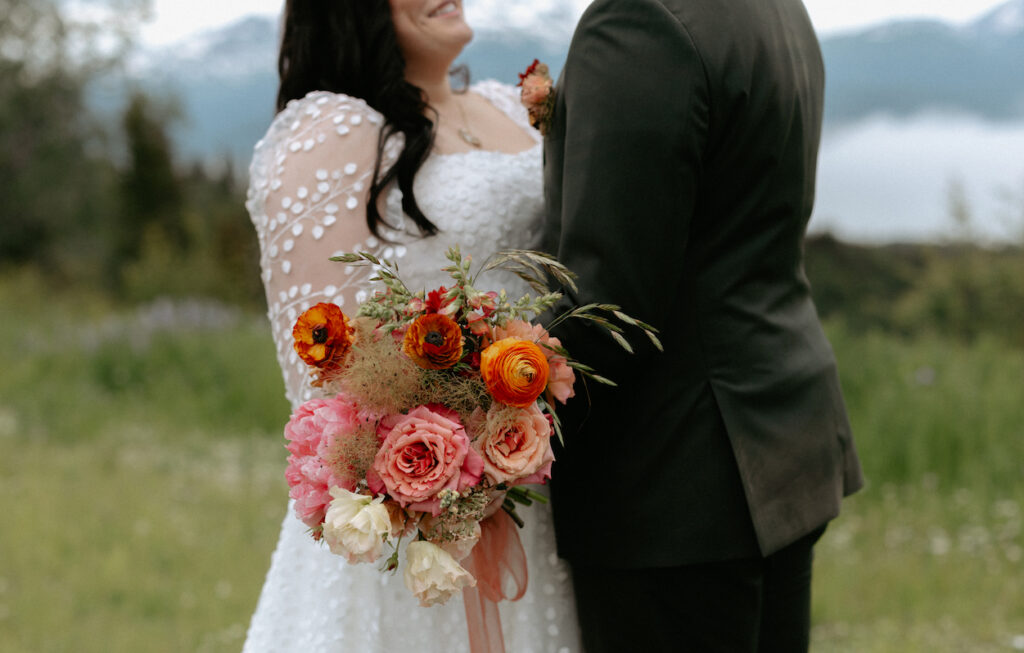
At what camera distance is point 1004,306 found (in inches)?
326

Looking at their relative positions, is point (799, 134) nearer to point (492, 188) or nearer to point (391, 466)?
point (492, 188)

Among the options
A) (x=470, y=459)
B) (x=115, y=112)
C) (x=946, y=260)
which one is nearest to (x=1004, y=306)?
(x=946, y=260)

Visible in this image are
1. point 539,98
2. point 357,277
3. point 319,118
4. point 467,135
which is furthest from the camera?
point 467,135

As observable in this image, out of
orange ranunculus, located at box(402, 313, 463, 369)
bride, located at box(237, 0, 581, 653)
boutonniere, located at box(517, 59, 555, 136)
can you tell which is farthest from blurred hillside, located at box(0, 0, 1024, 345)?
orange ranunculus, located at box(402, 313, 463, 369)

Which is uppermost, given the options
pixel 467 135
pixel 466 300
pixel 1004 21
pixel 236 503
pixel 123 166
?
pixel 466 300

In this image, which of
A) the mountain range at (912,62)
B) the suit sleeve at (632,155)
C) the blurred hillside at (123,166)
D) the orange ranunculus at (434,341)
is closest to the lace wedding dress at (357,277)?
the suit sleeve at (632,155)

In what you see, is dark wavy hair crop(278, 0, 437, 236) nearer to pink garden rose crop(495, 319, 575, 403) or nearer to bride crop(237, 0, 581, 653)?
bride crop(237, 0, 581, 653)

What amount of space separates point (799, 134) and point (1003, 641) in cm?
307

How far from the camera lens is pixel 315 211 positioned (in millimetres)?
Result: 2014

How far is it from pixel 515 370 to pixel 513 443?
0.14 metres

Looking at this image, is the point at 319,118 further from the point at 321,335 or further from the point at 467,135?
the point at 321,335

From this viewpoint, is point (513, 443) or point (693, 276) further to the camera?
point (693, 276)

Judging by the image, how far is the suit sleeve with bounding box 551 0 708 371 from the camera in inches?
62.1

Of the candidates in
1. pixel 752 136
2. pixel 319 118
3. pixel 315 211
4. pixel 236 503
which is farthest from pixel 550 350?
pixel 236 503
